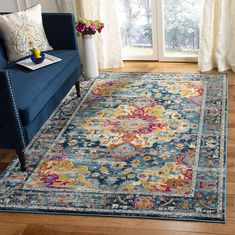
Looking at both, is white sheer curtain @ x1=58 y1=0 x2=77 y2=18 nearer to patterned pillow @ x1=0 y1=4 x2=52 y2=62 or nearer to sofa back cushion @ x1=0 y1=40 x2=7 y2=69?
patterned pillow @ x1=0 y1=4 x2=52 y2=62

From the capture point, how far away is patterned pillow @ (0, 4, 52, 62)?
3.66 metres

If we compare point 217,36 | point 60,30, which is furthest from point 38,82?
point 217,36

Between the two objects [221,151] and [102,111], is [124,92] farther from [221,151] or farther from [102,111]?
[221,151]

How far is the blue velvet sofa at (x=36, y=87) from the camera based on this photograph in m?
2.87

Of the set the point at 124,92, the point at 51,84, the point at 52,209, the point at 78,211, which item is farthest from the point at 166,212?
the point at 124,92

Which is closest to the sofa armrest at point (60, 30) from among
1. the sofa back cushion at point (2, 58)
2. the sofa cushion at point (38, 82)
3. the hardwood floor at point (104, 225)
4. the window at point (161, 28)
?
the sofa cushion at point (38, 82)

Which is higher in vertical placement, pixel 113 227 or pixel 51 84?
pixel 51 84

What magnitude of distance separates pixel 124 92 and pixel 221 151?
4.27 feet

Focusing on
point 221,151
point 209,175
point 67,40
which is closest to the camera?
point 209,175

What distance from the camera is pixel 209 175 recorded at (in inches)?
111

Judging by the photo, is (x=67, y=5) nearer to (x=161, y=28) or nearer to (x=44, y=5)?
(x=44, y=5)

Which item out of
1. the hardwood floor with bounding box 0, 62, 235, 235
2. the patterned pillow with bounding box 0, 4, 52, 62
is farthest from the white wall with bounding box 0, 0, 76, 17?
the hardwood floor with bounding box 0, 62, 235, 235

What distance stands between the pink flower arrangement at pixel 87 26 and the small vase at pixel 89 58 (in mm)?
56

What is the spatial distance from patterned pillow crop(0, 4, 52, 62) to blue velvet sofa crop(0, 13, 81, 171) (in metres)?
0.09
